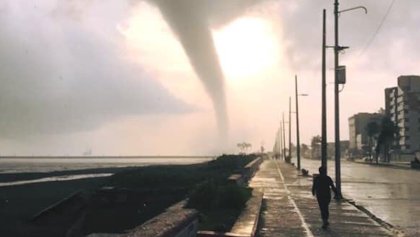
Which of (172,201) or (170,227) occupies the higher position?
(170,227)

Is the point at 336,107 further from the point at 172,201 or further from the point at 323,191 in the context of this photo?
the point at 323,191

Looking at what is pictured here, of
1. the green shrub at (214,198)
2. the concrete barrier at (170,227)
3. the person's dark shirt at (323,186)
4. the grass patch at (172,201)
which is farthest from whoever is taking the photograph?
the green shrub at (214,198)

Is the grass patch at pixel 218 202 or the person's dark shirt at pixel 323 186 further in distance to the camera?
the person's dark shirt at pixel 323 186

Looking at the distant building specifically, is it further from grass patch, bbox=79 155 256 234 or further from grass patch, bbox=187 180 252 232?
grass patch, bbox=187 180 252 232

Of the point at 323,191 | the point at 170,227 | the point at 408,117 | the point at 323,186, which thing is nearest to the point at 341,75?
the point at 323,186

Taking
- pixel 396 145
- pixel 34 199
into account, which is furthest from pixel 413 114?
pixel 34 199

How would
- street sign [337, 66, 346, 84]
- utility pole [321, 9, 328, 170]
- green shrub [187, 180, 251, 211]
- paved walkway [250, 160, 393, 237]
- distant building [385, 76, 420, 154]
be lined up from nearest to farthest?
1. paved walkway [250, 160, 393, 237]
2. green shrub [187, 180, 251, 211]
3. street sign [337, 66, 346, 84]
4. utility pole [321, 9, 328, 170]
5. distant building [385, 76, 420, 154]

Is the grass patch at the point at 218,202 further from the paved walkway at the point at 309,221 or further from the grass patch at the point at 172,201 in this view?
the paved walkway at the point at 309,221

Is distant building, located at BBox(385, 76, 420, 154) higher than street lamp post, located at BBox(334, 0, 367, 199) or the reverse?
higher

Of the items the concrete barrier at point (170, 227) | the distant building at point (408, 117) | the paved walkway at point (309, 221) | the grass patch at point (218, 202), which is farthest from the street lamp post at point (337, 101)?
the distant building at point (408, 117)

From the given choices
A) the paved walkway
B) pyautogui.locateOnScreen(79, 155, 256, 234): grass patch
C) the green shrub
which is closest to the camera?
the paved walkway

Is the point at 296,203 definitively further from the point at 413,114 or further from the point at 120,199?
the point at 413,114

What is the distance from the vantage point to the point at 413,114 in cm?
19025

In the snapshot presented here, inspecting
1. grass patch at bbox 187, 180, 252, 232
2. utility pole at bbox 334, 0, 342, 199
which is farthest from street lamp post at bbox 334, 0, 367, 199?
grass patch at bbox 187, 180, 252, 232
